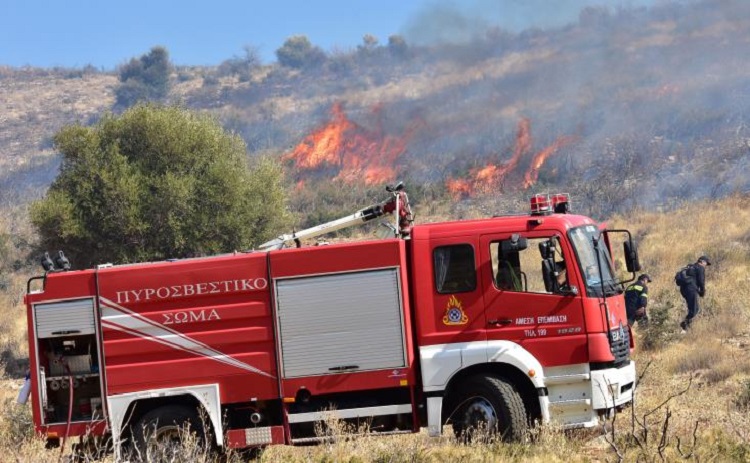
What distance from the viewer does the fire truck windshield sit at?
10.1m

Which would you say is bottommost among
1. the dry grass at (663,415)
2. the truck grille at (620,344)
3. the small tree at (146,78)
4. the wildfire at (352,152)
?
the dry grass at (663,415)

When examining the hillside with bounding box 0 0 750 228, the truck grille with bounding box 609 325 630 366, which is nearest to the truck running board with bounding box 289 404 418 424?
the truck grille with bounding box 609 325 630 366

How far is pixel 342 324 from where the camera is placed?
398 inches

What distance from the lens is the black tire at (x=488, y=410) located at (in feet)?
32.1

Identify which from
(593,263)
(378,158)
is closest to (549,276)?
(593,263)

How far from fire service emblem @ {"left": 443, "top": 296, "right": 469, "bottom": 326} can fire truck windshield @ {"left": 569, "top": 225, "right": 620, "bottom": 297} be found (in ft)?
4.54

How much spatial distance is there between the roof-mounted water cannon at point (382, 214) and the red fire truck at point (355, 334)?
78 centimetres

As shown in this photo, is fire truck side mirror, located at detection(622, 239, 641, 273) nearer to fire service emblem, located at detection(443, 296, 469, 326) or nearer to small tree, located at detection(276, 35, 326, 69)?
fire service emblem, located at detection(443, 296, 469, 326)

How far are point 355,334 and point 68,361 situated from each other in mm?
3409


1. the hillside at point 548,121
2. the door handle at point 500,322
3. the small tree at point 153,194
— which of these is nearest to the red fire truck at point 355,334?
the door handle at point 500,322

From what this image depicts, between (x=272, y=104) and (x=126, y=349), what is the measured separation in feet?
247

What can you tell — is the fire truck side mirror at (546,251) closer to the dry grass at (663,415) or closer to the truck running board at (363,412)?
the dry grass at (663,415)

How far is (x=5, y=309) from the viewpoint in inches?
1136

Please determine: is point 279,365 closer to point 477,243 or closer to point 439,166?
point 477,243
